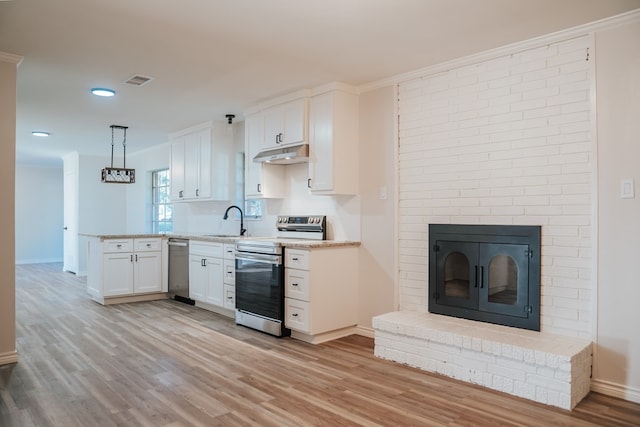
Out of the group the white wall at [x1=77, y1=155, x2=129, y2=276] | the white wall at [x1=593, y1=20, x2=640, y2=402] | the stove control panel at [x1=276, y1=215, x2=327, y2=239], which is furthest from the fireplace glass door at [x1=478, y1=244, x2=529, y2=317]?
the white wall at [x1=77, y1=155, x2=129, y2=276]

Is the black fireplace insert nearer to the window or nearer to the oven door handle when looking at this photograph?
the oven door handle

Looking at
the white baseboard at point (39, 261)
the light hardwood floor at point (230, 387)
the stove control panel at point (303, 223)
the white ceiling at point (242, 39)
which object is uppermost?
the white ceiling at point (242, 39)

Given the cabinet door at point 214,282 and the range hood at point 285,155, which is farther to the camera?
the cabinet door at point 214,282

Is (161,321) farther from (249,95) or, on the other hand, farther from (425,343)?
(425,343)

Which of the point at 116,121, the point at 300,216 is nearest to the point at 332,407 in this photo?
the point at 300,216

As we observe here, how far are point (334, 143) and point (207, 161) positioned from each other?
2415mm

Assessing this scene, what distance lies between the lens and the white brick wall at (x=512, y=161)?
2.94 metres

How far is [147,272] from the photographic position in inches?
235

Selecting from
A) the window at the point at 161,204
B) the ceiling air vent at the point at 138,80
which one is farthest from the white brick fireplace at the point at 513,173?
the window at the point at 161,204

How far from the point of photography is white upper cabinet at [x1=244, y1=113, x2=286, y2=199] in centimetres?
497

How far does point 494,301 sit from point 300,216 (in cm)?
228


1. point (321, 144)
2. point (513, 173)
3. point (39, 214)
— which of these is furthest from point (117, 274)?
point (39, 214)

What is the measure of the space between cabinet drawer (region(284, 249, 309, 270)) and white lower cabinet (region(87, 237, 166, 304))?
9.23 feet

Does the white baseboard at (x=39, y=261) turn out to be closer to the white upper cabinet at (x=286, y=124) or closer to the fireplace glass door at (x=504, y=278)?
the white upper cabinet at (x=286, y=124)
